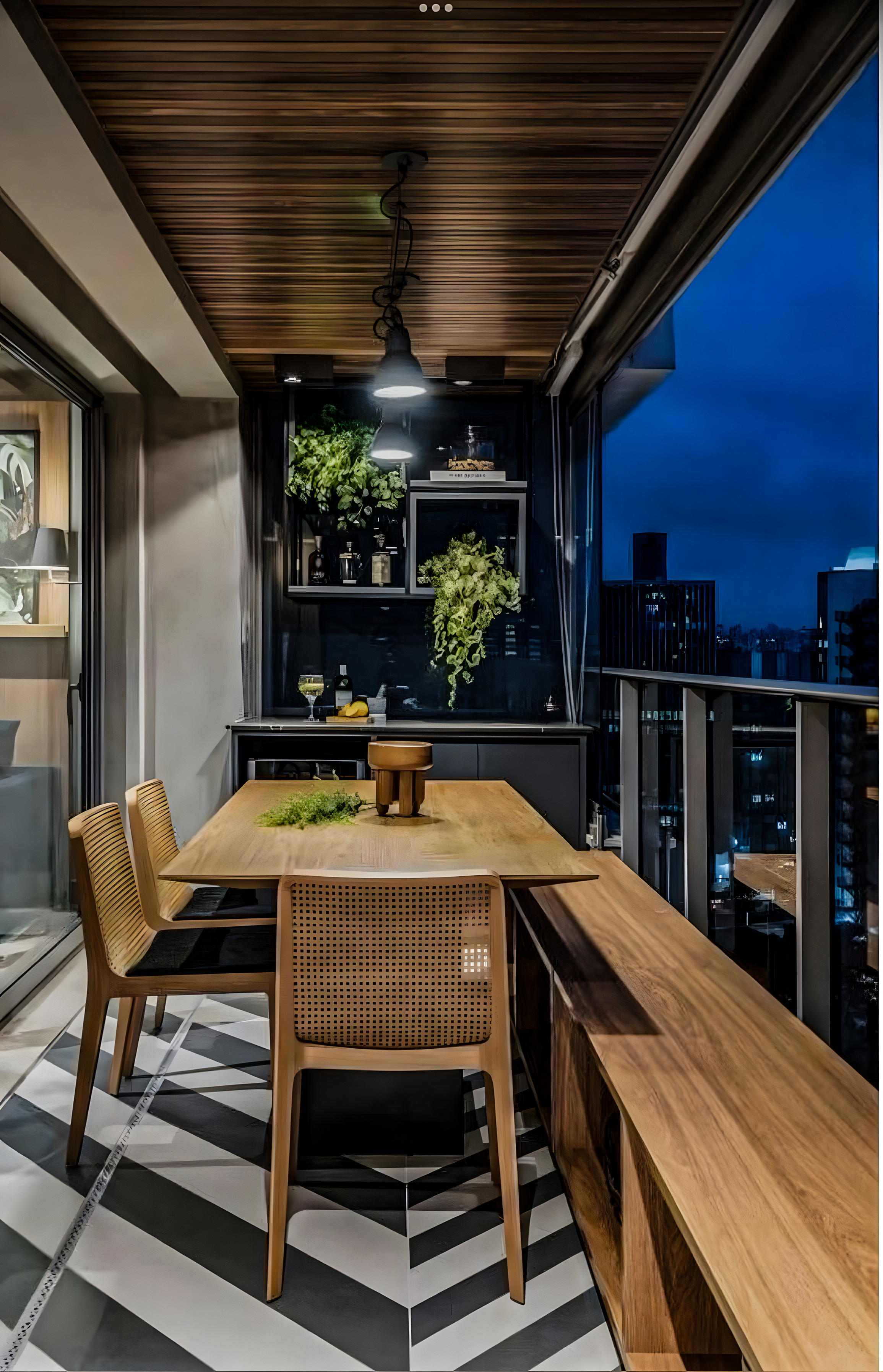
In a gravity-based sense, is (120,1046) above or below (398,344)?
below

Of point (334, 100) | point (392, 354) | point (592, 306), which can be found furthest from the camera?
point (592, 306)

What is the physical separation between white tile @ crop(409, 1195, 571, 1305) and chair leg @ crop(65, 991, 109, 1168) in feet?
3.05

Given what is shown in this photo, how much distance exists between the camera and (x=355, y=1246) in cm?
217

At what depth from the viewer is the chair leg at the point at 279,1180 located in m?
1.98

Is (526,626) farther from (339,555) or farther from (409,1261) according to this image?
(409,1261)

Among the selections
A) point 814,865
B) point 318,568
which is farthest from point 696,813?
point 318,568

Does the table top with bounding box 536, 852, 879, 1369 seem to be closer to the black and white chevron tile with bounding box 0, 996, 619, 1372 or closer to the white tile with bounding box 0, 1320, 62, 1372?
the black and white chevron tile with bounding box 0, 996, 619, 1372

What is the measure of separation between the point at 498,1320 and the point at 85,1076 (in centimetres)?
116

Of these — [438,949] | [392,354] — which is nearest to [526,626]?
[392,354]

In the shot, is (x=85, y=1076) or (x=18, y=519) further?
(x=18, y=519)

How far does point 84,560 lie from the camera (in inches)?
191

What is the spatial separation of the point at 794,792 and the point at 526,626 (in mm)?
3499

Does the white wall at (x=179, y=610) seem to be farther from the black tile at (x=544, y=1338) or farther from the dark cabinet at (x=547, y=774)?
the black tile at (x=544, y=1338)

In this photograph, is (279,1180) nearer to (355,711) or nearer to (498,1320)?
(498,1320)
